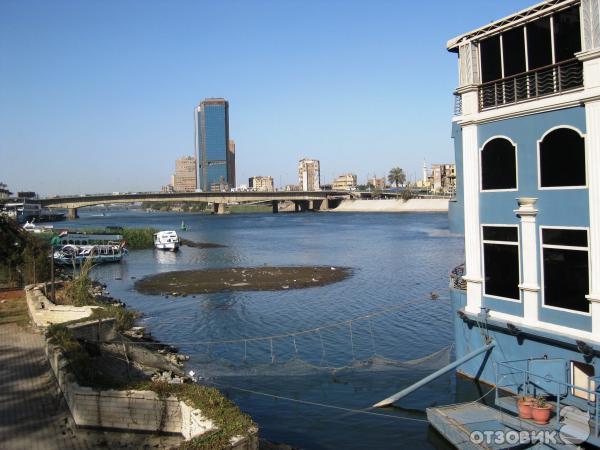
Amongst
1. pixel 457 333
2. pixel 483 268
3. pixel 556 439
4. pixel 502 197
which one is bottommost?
pixel 556 439

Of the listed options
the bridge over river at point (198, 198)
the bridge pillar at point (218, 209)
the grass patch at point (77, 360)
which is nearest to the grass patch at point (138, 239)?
the bridge over river at point (198, 198)

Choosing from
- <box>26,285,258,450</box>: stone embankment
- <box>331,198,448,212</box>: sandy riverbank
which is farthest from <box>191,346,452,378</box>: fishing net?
<box>331,198,448,212</box>: sandy riverbank

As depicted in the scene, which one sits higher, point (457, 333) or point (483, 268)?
point (483, 268)

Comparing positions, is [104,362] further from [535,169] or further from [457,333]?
[535,169]

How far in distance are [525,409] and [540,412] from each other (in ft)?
1.02

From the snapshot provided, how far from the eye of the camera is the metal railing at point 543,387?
10.5 meters

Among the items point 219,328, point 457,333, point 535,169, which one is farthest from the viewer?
point 219,328

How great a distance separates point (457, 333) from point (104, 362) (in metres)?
9.76

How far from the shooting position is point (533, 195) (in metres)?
12.3

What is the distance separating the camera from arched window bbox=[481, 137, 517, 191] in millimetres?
12789

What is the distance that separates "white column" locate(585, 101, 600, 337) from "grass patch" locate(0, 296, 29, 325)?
16.4m

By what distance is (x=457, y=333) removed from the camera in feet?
49.0

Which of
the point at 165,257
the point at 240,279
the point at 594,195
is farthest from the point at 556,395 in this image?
the point at 165,257

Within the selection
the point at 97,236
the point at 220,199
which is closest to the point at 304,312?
the point at 97,236
